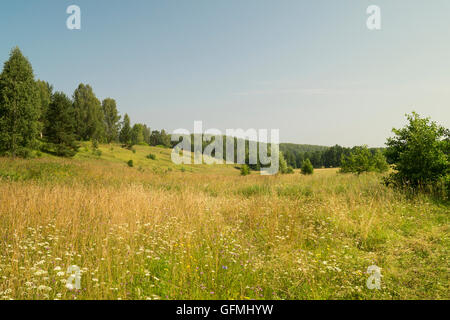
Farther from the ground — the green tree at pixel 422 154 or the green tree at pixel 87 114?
the green tree at pixel 87 114

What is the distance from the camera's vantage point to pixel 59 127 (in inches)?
1254

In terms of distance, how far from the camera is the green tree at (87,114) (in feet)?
170

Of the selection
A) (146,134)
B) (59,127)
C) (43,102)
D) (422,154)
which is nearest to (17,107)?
(59,127)

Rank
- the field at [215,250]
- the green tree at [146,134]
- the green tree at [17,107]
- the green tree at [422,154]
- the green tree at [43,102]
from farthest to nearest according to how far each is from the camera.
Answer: the green tree at [146,134]
the green tree at [43,102]
the green tree at [17,107]
the green tree at [422,154]
the field at [215,250]

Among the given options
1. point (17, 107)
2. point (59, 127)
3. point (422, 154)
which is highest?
point (17, 107)

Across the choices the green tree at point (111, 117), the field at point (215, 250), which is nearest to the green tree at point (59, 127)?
the field at point (215, 250)

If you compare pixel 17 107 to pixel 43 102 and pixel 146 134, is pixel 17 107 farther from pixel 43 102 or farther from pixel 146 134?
pixel 146 134

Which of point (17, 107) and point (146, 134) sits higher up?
point (146, 134)

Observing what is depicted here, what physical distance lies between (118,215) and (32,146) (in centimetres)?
2936

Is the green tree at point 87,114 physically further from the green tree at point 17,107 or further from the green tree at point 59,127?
the green tree at point 17,107

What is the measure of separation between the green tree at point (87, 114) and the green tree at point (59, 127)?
18.6 metres

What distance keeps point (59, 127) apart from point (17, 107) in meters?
6.81

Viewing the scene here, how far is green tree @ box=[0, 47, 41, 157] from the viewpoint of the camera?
24.6 m

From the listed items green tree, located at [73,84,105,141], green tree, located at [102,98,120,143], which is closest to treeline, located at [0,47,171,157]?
green tree, located at [73,84,105,141]
